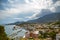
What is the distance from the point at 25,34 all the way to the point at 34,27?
0.20 metres

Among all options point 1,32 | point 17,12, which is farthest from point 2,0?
point 1,32

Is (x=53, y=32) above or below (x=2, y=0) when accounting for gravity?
below

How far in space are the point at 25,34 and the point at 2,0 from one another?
73cm

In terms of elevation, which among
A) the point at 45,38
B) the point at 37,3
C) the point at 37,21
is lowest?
the point at 45,38

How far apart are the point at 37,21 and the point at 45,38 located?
0.33 metres

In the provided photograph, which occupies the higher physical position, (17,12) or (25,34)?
(17,12)

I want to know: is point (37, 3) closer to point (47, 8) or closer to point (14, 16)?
point (47, 8)

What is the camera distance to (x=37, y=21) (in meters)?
3.66

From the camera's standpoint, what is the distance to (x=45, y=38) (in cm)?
362

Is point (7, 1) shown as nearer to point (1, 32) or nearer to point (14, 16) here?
point (14, 16)

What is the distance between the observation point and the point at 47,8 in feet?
12.1

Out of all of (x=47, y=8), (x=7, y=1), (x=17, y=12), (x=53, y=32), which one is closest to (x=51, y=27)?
(x=53, y=32)

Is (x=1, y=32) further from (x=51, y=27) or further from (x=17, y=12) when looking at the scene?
(x=51, y=27)

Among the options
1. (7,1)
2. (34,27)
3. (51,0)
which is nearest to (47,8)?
(51,0)
